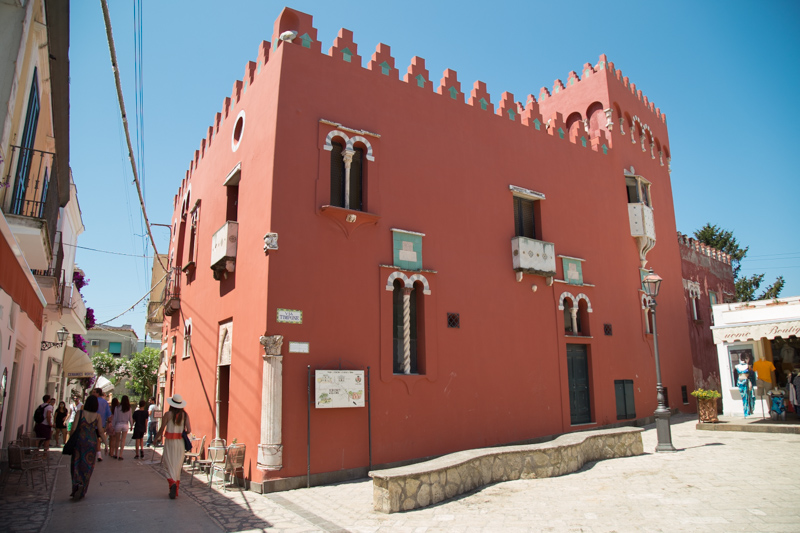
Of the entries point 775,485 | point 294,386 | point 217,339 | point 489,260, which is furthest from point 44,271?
point 775,485

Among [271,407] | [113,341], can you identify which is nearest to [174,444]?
[271,407]

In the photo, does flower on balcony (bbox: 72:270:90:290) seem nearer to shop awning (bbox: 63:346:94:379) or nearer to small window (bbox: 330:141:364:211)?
shop awning (bbox: 63:346:94:379)

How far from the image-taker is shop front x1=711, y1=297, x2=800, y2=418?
14.2 metres

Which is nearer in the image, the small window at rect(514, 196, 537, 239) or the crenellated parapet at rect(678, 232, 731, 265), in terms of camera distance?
the small window at rect(514, 196, 537, 239)

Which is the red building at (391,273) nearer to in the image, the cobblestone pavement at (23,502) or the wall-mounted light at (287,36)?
the wall-mounted light at (287,36)

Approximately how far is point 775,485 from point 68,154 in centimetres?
1338

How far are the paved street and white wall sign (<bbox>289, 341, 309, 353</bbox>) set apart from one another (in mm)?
2321

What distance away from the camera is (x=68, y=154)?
36.0 feet

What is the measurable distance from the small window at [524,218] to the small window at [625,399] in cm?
495

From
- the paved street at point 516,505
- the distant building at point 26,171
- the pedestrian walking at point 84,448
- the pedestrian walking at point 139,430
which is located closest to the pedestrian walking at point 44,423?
the distant building at point 26,171

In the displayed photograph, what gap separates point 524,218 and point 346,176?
5.57 m

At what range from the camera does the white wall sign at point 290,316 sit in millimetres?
9562

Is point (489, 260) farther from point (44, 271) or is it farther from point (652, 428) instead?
point (44, 271)

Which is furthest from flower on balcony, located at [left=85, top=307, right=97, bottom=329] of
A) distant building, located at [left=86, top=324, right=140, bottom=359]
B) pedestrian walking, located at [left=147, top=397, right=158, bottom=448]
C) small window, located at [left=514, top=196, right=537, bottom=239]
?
distant building, located at [left=86, top=324, right=140, bottom=359]
